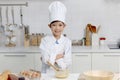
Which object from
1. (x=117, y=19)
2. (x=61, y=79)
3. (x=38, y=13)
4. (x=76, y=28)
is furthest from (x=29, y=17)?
(x=61, y=79)

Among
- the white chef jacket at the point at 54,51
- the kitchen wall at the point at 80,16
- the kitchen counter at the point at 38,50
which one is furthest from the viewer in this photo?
the kitchen wall at the point at 80,16

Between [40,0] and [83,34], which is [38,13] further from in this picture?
[83,34]

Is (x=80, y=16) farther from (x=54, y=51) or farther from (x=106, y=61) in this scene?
(x=54, y=51)

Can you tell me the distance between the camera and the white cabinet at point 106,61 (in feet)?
9.50

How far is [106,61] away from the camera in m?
2.92

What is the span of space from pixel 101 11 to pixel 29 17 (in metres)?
0.92

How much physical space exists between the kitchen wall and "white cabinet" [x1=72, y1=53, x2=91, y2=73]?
1.44 feet

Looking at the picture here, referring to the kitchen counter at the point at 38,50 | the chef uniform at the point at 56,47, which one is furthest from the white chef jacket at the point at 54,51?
the kitchen counter at the point at 38,50

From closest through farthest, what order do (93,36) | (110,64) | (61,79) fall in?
(61,79)
(110,64)
(93,36)

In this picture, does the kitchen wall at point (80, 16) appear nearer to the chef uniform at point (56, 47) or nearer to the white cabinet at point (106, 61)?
the white cabinet at point (106, 61)

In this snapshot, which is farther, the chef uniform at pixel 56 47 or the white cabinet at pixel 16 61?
the white cabinet at pixel 16 61

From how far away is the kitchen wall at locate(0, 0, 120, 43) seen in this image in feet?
10.7

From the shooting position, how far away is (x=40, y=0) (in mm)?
3256

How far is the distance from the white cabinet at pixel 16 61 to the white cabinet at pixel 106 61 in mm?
705
